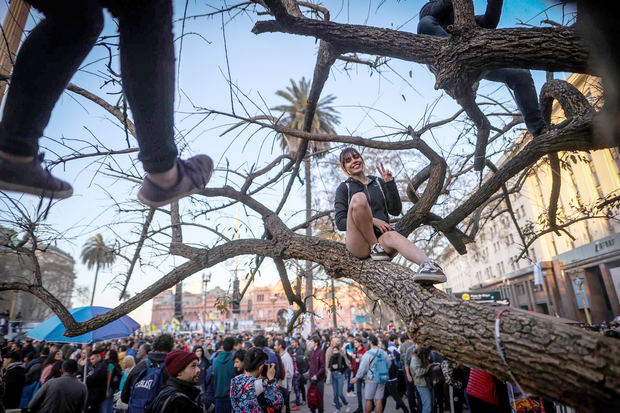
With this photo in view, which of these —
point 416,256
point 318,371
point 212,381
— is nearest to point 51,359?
point 212,381

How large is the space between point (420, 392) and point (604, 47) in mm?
8319

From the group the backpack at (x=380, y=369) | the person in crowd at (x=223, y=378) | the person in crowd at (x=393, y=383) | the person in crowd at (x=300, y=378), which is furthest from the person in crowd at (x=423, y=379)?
the person in crowd at (x=300, y=378)

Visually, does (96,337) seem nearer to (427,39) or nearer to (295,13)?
(295,13)

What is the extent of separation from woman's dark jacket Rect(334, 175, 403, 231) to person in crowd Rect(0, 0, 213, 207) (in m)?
2.20

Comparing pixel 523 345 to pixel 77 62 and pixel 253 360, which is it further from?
pixel 253 360

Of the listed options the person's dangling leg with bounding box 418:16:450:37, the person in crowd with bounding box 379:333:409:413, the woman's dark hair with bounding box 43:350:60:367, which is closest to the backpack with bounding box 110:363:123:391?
the woman's dark hair with bounding box 43:350:60:367

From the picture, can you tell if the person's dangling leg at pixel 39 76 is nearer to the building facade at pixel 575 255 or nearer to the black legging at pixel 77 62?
the black legging at pixel 77 62

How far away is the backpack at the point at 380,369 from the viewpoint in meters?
8.06

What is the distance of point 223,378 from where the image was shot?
22.9 ft

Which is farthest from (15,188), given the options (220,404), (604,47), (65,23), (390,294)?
(220,404)

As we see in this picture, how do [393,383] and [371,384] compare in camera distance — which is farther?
[393,383]

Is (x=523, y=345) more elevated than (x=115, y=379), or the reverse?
(x=523, y=345)

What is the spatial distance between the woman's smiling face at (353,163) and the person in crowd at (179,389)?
288cm

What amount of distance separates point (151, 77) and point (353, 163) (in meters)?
2.39
